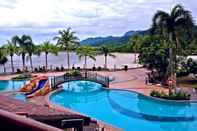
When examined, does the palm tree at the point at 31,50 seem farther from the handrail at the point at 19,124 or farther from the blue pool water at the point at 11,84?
the handrail at the point at 19,124

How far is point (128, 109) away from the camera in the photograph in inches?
947

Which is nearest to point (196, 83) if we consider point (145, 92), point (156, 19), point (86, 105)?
point (145, 92)

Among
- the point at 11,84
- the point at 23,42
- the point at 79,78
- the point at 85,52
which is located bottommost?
the point at 11,84

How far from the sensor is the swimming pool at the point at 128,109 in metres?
20.1

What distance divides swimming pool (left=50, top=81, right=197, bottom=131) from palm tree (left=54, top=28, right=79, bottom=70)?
13.4 m

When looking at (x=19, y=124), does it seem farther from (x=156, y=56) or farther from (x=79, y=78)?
(x=79, y=78)

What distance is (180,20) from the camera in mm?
26969

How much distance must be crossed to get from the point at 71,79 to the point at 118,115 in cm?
1198

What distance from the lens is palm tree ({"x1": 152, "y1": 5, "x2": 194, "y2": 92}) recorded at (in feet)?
87.2

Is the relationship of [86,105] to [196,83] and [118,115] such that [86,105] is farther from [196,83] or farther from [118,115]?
[196,83]

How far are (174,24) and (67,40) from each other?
21.1 metres

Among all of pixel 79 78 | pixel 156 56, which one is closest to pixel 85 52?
pixel 79 78

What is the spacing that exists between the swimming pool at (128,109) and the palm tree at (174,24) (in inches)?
186

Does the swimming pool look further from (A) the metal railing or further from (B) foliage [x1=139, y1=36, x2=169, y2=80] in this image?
(B) foliage [x1=139, y1=36, x2=169, y2=80]
